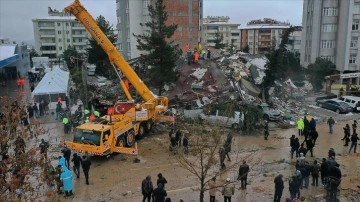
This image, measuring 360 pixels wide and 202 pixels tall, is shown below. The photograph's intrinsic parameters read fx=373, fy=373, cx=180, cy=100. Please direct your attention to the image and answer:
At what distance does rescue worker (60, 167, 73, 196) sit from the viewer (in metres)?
14.4

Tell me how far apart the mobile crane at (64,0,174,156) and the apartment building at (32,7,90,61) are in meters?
79.8

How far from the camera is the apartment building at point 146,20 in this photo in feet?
188

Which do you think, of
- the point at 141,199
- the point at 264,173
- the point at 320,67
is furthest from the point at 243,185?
the point at 320,67

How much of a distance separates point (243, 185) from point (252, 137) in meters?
8.97

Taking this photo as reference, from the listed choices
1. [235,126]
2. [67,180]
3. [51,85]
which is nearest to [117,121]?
[67,180]

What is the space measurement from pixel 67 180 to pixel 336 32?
47294mm

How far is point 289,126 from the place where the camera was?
2692 centimetres

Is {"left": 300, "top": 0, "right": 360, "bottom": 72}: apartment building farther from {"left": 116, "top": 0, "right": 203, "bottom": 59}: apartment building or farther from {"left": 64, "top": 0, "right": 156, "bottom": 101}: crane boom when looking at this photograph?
{"left": 64, "top": 0, "right": 156, "bottom": 101}: crane boom

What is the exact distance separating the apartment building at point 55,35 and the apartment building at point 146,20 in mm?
43556

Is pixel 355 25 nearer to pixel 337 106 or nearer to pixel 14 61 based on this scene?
pixel 337 106

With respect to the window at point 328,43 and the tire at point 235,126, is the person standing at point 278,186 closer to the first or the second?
the tire at point 235,126

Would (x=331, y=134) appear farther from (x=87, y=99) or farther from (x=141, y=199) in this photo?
(x=87, y=99)

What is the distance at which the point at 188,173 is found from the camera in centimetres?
1734

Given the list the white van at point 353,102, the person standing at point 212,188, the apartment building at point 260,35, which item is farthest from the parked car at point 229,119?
the apartment building at point 260,35
